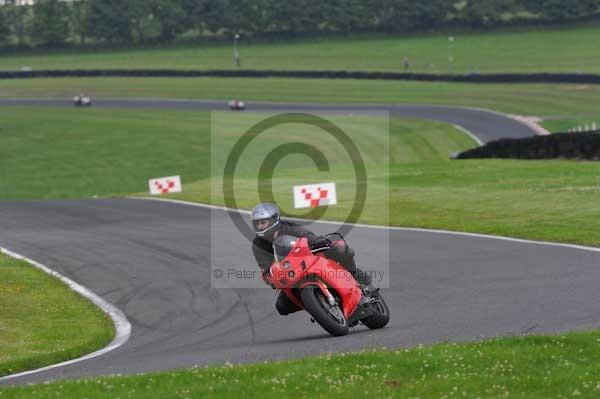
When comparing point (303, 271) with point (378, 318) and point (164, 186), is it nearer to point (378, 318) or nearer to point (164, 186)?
point (378, 318)

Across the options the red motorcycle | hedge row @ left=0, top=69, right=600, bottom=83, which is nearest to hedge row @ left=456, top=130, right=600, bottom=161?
the red motorcycle

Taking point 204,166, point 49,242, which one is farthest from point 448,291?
point 204,166

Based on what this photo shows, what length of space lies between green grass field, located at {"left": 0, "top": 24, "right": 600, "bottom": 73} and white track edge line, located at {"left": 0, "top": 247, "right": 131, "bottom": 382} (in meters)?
62.9

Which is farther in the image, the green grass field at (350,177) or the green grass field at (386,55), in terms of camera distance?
the green grass field at (386,55)

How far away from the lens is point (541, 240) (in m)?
18.3

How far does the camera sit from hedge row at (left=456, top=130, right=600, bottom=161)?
31473 millimetres

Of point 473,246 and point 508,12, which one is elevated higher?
point 508,12

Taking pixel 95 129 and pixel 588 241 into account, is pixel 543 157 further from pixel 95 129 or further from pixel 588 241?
pixel 95 129

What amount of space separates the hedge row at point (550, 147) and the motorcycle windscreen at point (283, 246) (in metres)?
22.0

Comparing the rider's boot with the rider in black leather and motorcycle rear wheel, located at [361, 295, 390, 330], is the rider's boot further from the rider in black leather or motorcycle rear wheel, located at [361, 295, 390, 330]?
motorcycle rear wheel, located at [361, 295, 390, 330]

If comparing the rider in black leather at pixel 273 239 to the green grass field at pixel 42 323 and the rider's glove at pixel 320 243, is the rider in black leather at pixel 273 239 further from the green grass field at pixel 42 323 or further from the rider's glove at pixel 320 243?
the green grass field at pixel 42 323

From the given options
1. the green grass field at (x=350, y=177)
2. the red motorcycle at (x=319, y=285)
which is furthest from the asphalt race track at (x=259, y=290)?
the green grass field at (x=350, y=177)

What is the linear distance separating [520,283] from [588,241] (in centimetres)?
402

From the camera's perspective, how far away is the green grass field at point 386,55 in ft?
266
